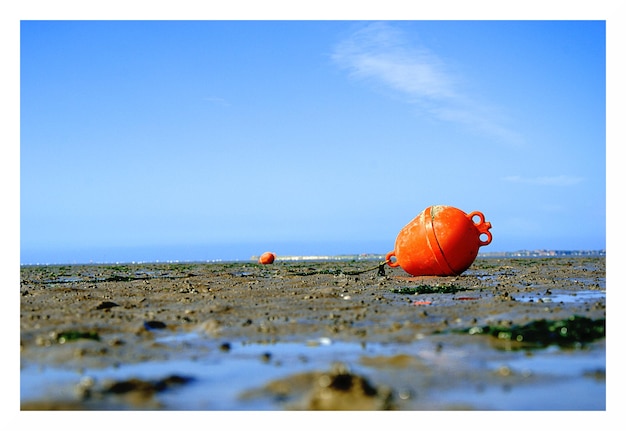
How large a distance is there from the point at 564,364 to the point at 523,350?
0.65 meters

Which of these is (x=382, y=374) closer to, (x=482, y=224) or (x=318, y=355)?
(x=318, y=355)

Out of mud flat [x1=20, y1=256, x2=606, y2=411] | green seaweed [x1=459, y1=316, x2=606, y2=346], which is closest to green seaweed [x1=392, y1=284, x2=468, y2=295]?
mud flat [x1=20, y1=256, x2=606, y2=411]

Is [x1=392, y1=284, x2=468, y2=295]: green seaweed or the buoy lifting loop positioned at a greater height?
the buoy lifting loop

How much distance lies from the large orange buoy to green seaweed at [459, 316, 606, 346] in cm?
787

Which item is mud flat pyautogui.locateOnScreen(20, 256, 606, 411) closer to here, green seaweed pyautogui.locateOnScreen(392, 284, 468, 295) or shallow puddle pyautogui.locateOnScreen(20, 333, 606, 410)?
shallow puddle pyautogui.locateOnScreen(20, 333, 606, 410)

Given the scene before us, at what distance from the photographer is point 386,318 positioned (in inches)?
346

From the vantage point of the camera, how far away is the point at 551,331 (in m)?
7.15

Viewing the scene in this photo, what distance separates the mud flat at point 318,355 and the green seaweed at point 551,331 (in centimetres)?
2

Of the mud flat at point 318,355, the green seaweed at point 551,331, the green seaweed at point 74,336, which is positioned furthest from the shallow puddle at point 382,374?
the green seaweed at point 74,336

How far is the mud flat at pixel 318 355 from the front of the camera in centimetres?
480

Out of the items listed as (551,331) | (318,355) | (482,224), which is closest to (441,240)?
(482,224)

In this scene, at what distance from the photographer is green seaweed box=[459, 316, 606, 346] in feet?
22.4

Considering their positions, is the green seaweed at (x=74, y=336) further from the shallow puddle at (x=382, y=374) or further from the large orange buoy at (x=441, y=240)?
the large orange buoy at (x=441, y=240)

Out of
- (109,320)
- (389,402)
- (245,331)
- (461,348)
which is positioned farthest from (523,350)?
(109,320)
